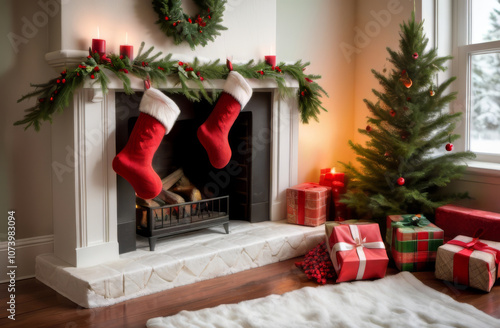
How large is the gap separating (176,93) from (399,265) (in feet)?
5.71

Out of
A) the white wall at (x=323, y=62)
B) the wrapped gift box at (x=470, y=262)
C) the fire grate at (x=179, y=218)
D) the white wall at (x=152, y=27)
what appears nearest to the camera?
the white wall at (x=152, y=27)

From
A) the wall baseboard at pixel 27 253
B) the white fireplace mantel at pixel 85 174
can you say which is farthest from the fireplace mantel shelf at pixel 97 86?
the wall baseboard at pixel 27 253

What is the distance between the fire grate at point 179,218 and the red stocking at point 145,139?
34 cm

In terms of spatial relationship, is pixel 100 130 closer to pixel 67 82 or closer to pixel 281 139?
pixel 67 82

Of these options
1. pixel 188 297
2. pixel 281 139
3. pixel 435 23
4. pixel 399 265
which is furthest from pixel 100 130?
pixel 435 23

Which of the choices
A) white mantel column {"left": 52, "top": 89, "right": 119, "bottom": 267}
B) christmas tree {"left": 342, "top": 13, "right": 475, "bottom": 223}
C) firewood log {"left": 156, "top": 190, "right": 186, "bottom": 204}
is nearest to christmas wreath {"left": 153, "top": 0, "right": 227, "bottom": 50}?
white mantel column {"left": 52, "top": 89, "right": 119, "bottom": 267}

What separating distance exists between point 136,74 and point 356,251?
1612mm

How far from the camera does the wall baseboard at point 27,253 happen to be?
2949mm

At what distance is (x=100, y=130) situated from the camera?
9.38ft

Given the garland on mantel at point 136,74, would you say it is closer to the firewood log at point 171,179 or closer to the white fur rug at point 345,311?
the firewood log at point 171,179

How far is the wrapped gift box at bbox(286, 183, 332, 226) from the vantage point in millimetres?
3701

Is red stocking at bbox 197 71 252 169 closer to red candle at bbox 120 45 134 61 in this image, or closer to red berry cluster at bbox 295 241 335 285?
red candle at bbox 120 45 134 61

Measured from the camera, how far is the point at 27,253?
3.01 meters

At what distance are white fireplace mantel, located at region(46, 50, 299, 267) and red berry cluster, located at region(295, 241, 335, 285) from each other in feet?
3.70
